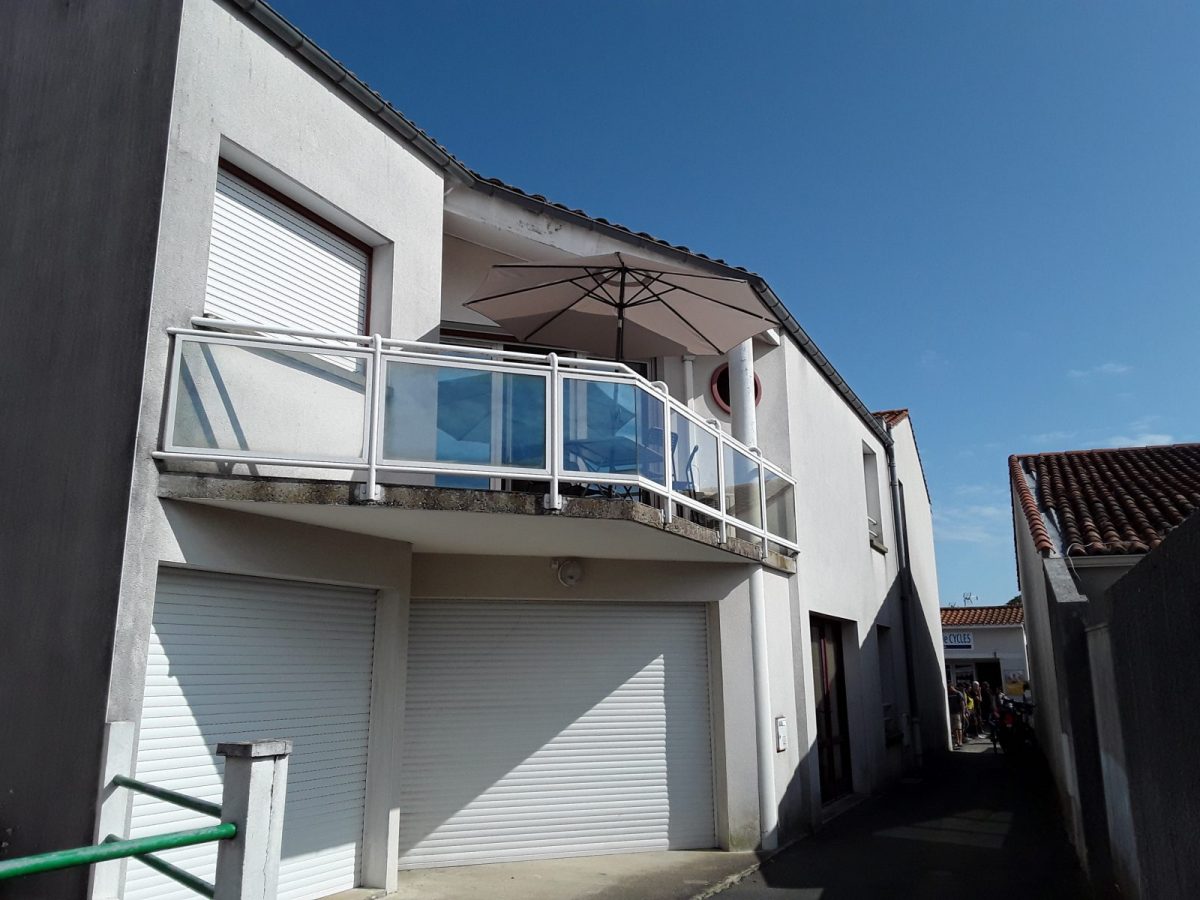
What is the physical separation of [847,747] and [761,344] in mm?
6126

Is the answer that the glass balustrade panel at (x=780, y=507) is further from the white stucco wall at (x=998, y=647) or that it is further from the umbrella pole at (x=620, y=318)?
the white stucco wall at (x=998, y=647)

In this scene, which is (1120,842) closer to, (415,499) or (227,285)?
(415,499)

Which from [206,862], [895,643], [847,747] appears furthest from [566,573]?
[895,643]

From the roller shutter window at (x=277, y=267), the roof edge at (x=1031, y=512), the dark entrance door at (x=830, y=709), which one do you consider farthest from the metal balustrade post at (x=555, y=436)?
the dark entrance door at (x=830, y=709)

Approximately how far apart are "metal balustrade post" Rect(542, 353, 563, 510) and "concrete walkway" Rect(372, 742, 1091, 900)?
343 cm

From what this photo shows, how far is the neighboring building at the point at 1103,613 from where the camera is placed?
203 inches

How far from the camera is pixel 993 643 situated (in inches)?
1449

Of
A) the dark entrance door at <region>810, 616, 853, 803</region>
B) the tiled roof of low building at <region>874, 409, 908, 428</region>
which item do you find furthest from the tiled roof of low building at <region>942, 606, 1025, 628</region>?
the dark entrance door at <region>810, 616, 853, 803</region>

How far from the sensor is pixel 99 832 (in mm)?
5539

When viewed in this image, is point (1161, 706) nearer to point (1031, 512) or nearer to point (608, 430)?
point (608, 430)

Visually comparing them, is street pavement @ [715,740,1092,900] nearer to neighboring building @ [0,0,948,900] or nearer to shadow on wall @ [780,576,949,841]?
shadow on wall @ [780,576,949,841]

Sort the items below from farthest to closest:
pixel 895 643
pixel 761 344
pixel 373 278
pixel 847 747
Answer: pixel 895 643
pixel 847 747
pixel 761 344
pixel 373 278

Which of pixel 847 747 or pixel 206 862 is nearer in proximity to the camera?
pixel 206 862

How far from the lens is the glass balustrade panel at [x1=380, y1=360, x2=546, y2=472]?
22.4 ft
